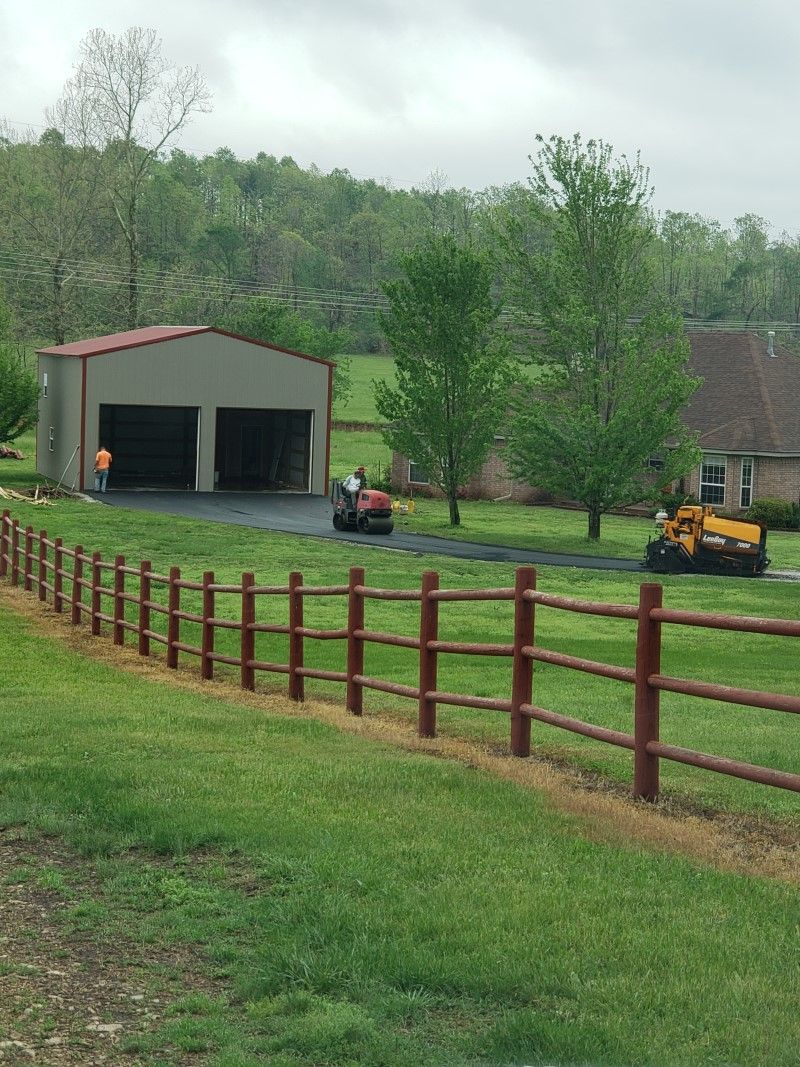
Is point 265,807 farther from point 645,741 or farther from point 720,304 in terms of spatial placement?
point 720,304

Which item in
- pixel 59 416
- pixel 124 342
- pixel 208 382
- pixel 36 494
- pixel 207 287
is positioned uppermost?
pixel 207 287

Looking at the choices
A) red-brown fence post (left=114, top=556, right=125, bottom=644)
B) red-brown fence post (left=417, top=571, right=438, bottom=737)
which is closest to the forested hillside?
red-brown fence post (left=114, top=556, right=125, bottom=644)

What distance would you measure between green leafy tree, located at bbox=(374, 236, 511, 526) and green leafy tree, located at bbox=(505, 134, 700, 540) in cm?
197

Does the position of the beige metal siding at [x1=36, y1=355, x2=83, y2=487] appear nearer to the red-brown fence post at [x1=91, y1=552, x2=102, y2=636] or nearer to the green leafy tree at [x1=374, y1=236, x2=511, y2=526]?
the green leafy tree at [x1=374, y1=236, x2=511, y2=526]

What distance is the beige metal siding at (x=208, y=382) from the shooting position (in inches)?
1996

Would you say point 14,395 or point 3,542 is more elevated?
point 14,395

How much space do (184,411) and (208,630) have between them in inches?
1691

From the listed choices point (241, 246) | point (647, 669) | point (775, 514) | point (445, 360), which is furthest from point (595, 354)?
point (241, 246)

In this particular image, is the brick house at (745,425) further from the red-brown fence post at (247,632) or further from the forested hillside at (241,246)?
the red-brown fence post at (247,632)

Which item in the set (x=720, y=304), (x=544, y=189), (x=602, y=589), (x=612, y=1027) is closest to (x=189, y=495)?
(x=544, y=189)

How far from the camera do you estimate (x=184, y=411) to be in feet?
191

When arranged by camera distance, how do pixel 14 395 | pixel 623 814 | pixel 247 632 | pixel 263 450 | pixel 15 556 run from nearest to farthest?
pixel 623 814, pixel 247 632, pixel 15 556, pixel 14 395, pixel 263 450

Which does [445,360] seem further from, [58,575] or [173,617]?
[173,617]

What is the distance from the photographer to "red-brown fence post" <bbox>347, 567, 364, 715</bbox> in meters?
12.2
